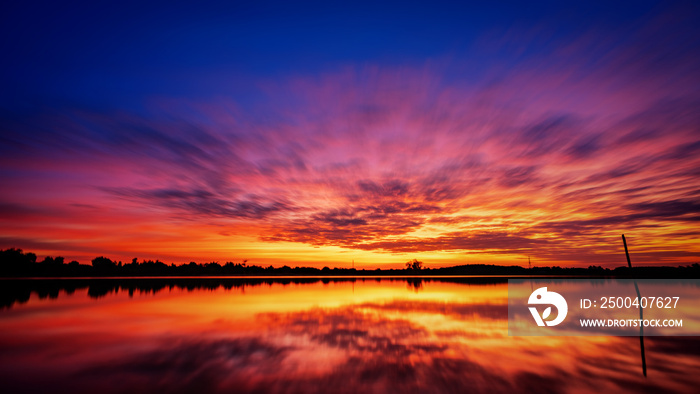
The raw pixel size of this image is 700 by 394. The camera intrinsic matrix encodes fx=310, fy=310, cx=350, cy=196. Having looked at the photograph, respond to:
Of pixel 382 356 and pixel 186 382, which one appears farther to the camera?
pixel 382 356

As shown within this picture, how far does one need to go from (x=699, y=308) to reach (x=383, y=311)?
32590 mm

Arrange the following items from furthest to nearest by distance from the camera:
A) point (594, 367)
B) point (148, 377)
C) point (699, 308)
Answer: point (699, 308) < point (594, 367) < point (148, 377)

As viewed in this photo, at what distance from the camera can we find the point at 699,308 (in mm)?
31359

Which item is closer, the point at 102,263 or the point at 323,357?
the point at 323,357

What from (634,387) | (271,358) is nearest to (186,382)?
(271,358)

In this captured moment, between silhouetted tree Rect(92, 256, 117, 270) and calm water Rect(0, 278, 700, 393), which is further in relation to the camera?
silhouetted tree Rect(92, 256, 117, 270)

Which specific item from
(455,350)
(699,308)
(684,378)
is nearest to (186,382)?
(455,350)

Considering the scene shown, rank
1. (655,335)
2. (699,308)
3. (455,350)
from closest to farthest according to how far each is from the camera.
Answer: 1. (455,350)
2. (655,335)
3. (699,308)

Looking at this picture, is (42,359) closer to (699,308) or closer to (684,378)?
(684,378)

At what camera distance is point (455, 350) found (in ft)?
48.5

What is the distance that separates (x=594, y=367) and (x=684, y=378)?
2683 millimetres

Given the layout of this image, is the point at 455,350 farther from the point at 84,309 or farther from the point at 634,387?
the point at 84,309

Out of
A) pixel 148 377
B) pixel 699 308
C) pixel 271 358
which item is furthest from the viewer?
pixel 699 308

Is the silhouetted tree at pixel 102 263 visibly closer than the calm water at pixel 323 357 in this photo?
No
